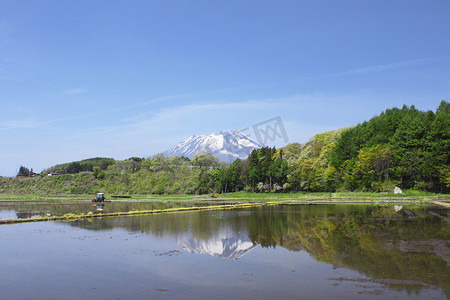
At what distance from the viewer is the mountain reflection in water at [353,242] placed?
13431 mm

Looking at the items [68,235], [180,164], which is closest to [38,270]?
[68,235]

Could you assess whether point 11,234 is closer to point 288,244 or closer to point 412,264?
point 288,244

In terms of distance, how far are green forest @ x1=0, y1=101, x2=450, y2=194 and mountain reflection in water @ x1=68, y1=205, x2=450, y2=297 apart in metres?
35.5

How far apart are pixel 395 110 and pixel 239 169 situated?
158 feet

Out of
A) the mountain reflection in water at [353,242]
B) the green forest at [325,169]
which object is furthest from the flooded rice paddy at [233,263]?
the green forest at [325,169]

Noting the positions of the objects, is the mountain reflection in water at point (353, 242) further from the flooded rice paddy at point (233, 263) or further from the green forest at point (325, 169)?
the green forest at point (325, 169)

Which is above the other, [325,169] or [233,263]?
[325,169]

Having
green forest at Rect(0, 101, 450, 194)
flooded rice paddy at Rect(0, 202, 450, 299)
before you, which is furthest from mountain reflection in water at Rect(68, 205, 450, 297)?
green forest at Rect(0, 101, 450, 194)

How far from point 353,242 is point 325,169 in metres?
62.8

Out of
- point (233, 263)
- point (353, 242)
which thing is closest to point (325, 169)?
point (353, 242)

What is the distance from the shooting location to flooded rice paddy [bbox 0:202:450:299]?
1180 cm

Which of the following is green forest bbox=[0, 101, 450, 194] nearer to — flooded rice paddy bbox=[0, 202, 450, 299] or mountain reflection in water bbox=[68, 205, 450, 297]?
mountain reflection in water bbox=[68, 205, 450, 297]

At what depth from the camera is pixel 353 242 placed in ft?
65.7

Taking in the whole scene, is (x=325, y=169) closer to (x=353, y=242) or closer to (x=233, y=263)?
(x=353, y=242)
